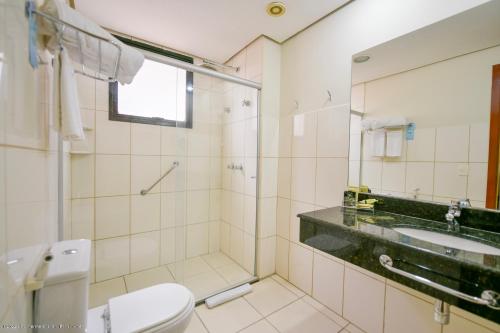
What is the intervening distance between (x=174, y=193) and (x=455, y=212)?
2.03 metres

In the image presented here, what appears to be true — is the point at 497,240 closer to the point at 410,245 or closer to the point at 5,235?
the point at 410,245

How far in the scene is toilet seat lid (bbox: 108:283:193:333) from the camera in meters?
0.90

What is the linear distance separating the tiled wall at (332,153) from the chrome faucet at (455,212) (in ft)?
1.36

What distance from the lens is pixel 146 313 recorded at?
37.9 inches

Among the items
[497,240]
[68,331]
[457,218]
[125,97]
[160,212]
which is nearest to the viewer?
[68,331]

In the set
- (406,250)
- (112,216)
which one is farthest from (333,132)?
(112,216)

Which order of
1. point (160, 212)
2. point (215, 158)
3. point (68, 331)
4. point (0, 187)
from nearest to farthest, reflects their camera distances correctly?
1. point (0, 187)
2. point (68, 331)
3. point (160, 212)
4. point (215, 158)

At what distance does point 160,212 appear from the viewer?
6.66 ft

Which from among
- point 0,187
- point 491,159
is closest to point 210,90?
point 0,187

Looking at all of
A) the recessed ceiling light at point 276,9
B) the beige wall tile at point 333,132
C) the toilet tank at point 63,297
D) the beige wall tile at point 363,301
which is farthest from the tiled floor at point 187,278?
the recessed ceiling light at point 276,9

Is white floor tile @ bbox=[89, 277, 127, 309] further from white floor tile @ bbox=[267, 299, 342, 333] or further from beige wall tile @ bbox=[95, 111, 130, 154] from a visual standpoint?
white floor tile @ bbox=[267, 299, 342, 333]

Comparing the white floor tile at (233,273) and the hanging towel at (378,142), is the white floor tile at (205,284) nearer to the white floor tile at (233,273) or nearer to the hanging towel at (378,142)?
the white floor tile at (233,273)

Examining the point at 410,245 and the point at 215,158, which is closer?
the point at 410,245

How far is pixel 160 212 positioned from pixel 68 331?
1.33 meters
